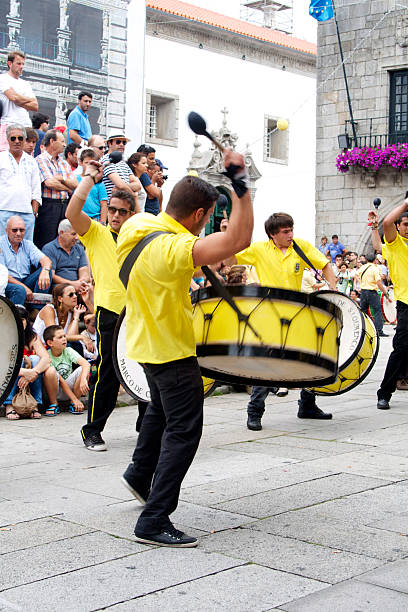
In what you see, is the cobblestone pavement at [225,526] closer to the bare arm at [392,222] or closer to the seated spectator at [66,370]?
the seated spectator at [66,370]

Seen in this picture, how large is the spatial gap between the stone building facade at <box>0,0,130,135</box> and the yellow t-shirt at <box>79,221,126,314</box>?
1006cm

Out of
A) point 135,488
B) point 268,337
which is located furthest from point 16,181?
point 268,337

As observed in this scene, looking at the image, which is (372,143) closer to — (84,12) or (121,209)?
(84,12)

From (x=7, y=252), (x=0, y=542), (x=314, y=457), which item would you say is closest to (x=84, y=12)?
(x=7, y=252)

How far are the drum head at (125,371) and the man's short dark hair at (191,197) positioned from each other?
7.22ft

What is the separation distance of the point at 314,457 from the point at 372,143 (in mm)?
20788

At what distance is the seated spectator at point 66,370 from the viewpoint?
28.0ft

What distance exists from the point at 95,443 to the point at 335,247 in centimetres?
1912

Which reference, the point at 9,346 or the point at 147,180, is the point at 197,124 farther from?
the point at 147,180

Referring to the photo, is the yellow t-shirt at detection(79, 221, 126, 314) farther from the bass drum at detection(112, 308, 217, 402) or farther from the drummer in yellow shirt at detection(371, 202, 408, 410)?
the drummer in yellow shirt at detection(371, 202, 408, 410)

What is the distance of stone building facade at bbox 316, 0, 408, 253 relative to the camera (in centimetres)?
2541

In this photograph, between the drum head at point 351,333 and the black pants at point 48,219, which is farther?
the black pants at point 48,219

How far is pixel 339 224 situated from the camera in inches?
1024

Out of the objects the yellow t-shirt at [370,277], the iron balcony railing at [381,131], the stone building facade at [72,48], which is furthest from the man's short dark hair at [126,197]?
the iron balcony railing at [381,131]
